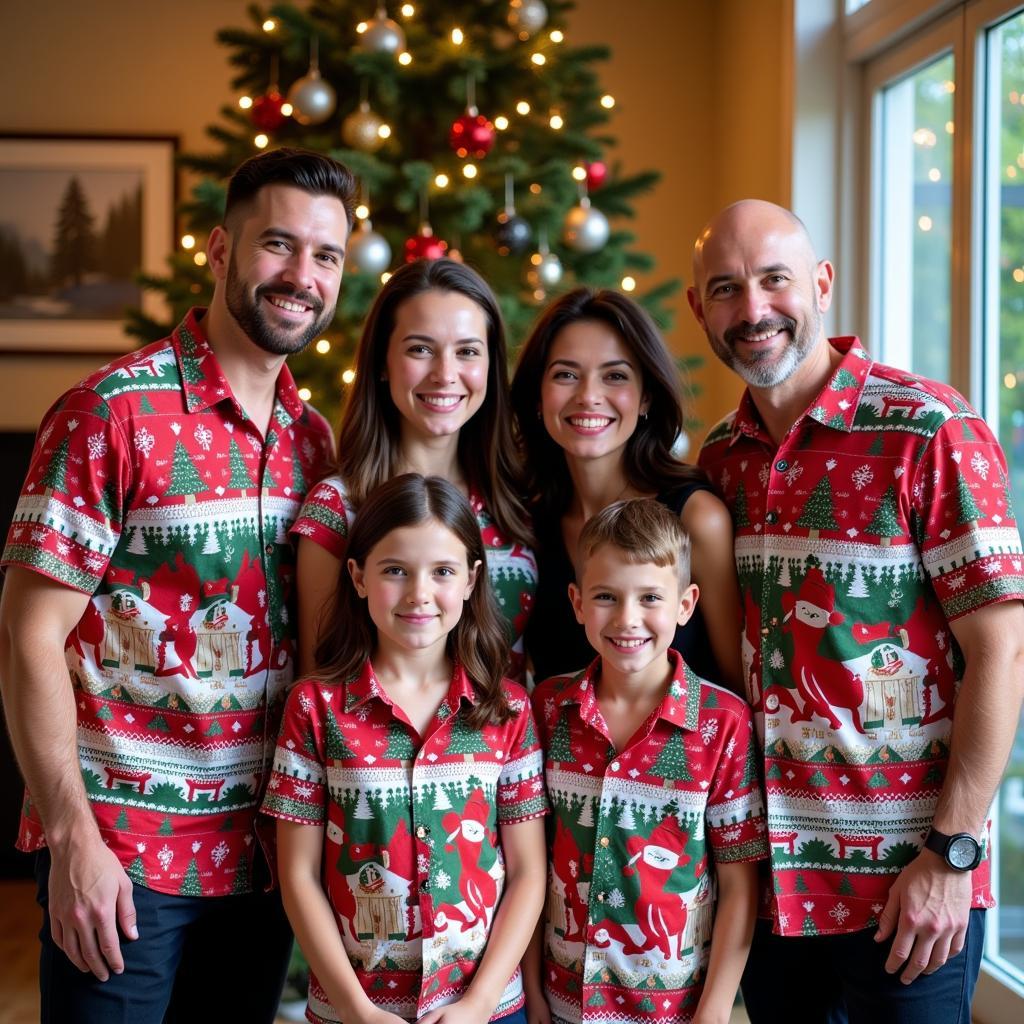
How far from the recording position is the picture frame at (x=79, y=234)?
4566 millimetres

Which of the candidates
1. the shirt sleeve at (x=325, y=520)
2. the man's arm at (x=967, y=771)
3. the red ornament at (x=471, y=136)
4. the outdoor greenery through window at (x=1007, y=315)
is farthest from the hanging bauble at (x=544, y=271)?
the man's arm at (x=967, y=771)

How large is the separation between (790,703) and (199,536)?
0.97 metres

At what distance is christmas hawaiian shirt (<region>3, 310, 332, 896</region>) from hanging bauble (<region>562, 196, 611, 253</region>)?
70.1 inches

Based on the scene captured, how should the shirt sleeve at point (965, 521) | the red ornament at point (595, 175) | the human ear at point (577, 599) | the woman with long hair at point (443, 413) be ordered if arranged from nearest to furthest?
1. the shirt sleeve at point (965, 521)
2. the human ear at point (577, 599)
3. the woman with long hair at point (443, 413)
4. the red ornament at point (595, 175)

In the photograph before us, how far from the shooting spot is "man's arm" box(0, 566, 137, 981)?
1.72 metres

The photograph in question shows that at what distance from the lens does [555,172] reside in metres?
3.43

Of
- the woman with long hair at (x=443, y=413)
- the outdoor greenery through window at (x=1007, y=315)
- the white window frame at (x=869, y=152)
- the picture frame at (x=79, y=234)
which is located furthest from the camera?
the picture frame at (x=79, y=234)

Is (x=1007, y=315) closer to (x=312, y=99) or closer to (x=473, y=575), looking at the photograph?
(x=473, y=575)

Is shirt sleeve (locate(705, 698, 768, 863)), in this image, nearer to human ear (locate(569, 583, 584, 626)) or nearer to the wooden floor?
human ear (locate(569, 583, 584, 626))

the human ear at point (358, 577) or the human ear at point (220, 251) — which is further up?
the human ear at point (220, 251)

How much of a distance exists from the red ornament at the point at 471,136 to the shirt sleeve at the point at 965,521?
6.51 feet

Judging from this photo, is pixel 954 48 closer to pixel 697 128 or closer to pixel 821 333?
pixel 821 333

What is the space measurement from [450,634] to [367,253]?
160cm

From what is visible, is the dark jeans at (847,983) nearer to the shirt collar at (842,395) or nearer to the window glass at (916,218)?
the shirt collar at (842,395)
